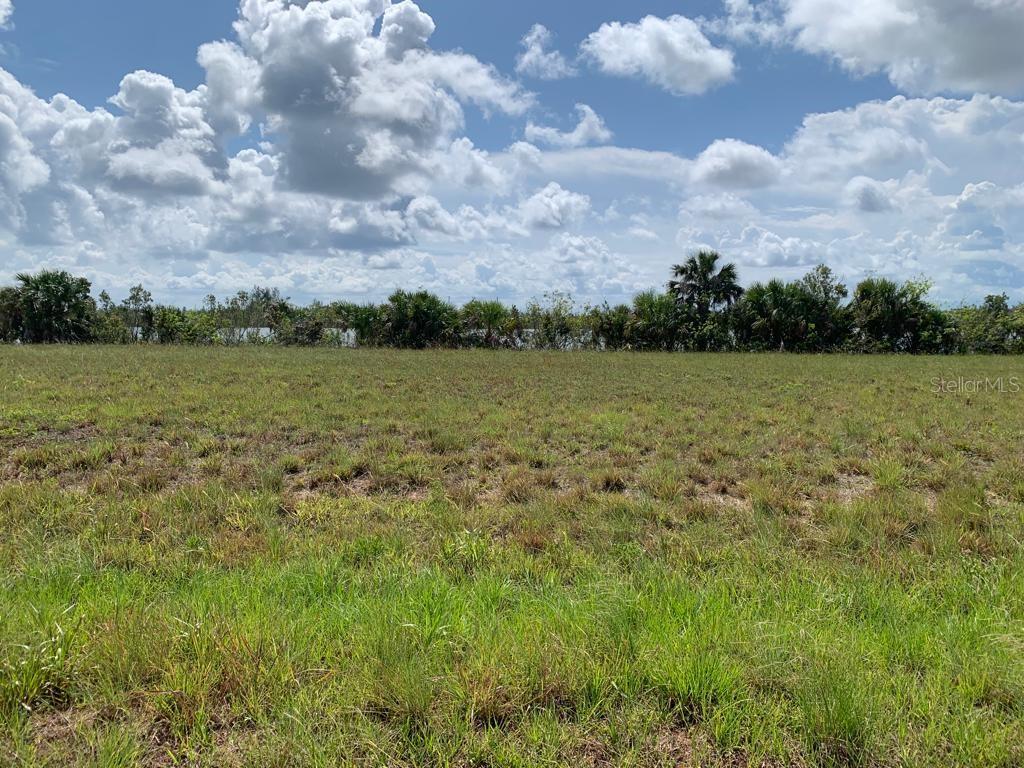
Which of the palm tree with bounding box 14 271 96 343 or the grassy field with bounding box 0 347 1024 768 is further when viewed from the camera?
the palm tree with bounding box 14 271 96 343

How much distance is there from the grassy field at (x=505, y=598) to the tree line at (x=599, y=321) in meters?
28.2

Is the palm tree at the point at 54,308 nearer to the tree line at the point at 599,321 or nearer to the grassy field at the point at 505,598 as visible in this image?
the tree line at the point at 599,321

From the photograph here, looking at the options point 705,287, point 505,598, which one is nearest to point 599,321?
point 705,287

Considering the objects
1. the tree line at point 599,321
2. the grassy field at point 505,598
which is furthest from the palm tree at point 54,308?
the grassy field at point 505,598

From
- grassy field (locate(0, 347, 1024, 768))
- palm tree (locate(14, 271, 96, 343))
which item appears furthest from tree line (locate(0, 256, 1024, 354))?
grassy field (locate(0, 347, 1024, 768))

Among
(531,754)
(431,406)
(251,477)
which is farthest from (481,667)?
(431,406)

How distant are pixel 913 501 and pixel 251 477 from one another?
646 cm

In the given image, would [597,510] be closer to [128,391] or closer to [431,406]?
[431,406]

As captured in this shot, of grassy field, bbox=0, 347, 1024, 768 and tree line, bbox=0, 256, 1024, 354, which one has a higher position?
tree line, bbox=0, 256, 1024, 354

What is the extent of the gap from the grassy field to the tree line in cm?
2816

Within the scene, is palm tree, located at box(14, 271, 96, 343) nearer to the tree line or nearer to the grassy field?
the tree line

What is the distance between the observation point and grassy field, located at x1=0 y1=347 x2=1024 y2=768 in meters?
1.95

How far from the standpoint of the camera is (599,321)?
120 feet

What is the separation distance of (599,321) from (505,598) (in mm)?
34300
